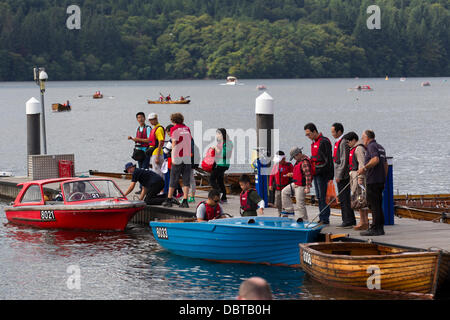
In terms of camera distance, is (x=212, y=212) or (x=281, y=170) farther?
(x=281, y=170)

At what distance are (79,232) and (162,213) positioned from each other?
2167mm

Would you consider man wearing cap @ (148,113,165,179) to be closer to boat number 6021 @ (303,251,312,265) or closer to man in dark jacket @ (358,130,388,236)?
man in dark jacket @ (358,130,388,236)

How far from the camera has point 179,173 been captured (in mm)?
19641

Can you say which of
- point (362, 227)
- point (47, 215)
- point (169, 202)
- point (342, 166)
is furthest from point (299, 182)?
point (47, 215)

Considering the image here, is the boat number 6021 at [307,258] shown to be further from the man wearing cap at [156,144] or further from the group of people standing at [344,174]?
the man wearing cap at [156,144]

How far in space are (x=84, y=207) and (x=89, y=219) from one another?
440 mm

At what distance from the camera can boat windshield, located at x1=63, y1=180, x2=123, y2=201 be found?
20.4 meters

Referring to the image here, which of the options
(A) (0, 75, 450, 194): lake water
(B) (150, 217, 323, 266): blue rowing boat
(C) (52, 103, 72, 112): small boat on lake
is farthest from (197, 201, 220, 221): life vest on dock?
(C) (52, 103, 72, 112): small boat on lake

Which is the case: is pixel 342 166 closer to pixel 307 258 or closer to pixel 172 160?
pixel 307 258
